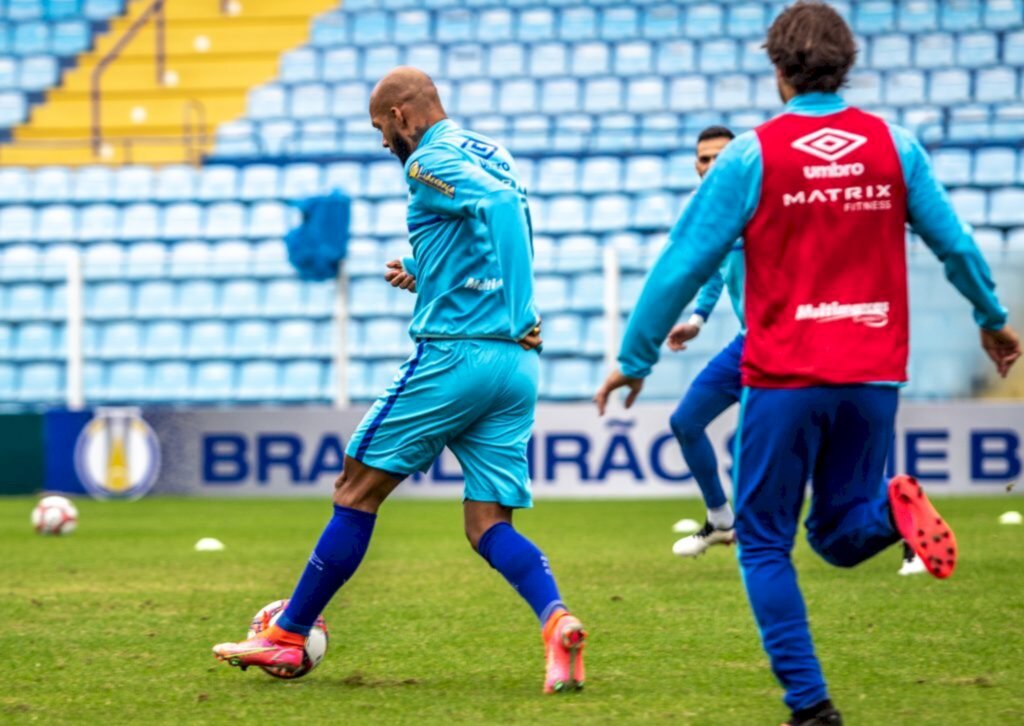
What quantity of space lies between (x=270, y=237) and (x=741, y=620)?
1336 centimetres

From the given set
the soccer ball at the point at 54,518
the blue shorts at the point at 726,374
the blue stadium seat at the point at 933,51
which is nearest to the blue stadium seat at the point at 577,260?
the soccer ball at the point at 54,518

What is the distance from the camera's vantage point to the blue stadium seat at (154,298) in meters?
15.7

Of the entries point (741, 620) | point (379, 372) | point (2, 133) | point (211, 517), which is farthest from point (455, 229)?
point (2, 133)

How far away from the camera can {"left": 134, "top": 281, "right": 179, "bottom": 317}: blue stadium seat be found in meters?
15.7

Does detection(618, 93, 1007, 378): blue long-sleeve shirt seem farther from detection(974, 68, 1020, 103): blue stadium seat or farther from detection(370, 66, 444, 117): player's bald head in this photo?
detection(974, 68, 1020, 103): blue stadium seat

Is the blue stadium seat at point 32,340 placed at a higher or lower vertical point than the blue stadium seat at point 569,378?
higher

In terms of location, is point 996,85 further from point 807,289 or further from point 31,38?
point 807,289

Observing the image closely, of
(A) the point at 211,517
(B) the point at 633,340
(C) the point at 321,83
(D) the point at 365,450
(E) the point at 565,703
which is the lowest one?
(A) the point at 211,517

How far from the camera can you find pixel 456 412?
521 cm

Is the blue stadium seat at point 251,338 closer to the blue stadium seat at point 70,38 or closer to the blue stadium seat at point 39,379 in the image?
the blue stadium seat at point 39,379

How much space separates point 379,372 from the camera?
15.2m

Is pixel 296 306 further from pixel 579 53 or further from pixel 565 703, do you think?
pixel 565 703

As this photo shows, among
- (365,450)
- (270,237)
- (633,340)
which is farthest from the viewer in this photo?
(270,237)

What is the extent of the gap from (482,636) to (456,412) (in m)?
1.43
